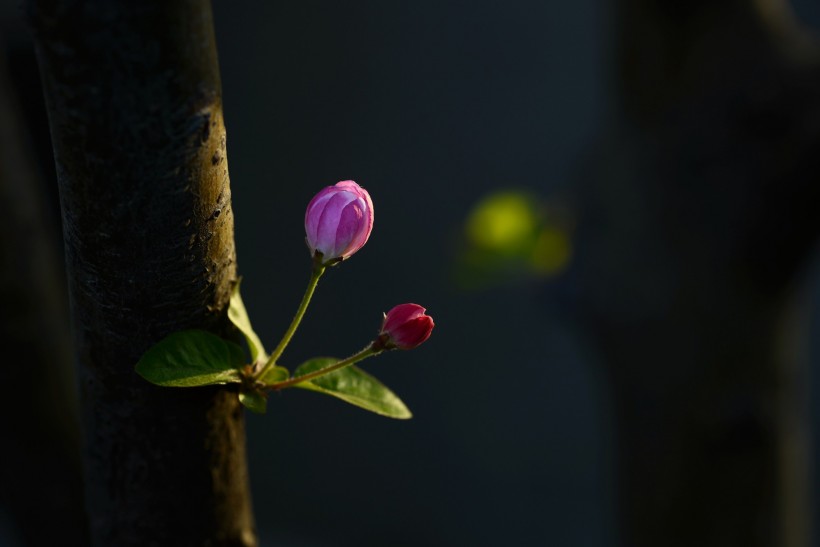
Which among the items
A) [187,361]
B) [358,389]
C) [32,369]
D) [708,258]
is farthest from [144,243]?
[708,258]

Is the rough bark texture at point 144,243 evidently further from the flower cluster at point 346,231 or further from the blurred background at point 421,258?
the blurred background at point 421,258

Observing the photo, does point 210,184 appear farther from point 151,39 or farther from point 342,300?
point 342,300

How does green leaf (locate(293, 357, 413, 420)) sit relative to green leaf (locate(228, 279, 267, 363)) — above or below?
below

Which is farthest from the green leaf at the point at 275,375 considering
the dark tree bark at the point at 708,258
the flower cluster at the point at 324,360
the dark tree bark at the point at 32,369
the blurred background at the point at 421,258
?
the blurred background at the point at 421,258

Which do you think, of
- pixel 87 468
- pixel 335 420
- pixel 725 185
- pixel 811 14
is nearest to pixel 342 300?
pixel 335 420

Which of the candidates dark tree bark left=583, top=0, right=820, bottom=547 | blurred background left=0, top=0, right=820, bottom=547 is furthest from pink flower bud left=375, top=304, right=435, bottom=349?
blurred background left=0, top=0, right=820, bottom=547

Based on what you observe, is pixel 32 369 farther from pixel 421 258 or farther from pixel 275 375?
pixel 421 258

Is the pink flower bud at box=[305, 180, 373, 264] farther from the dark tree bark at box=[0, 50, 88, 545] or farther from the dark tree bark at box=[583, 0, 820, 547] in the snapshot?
the dark tree bark at box=[583, 0, 820, 547]
